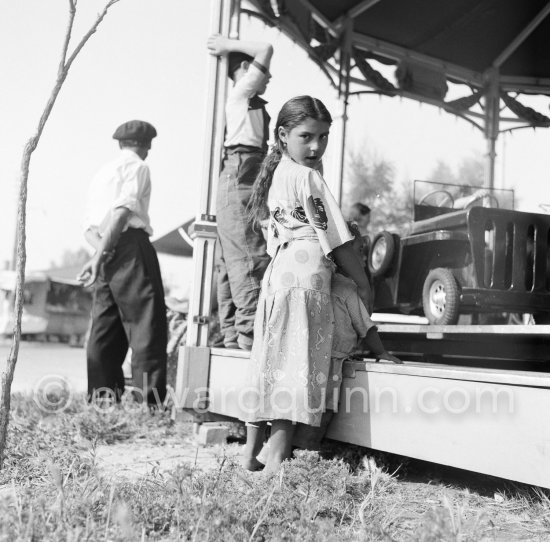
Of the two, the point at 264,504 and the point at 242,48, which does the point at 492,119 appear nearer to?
the point at 242,48

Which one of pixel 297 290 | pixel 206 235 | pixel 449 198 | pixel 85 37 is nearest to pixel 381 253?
pixel 449 198

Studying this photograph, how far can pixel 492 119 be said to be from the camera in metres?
7.51

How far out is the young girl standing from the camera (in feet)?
8.42

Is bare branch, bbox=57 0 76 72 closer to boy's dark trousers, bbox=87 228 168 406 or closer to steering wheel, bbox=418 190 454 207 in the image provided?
boy's dark trousers, bbox=87 228 168 406

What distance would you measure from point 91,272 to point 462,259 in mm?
2228

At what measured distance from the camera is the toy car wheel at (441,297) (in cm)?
396

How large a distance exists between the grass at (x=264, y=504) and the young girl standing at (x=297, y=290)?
0.30 metres

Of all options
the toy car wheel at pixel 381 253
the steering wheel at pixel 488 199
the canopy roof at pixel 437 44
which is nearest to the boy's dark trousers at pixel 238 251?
the toy car wheel at pixel 381 253

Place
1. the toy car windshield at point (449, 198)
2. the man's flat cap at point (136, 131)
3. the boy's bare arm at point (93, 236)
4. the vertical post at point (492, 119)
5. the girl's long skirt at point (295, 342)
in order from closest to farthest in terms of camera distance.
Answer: the girl's long skirt at point (295, 342)
the boy's bare arm at point (93, 236)
the man's flat cap at point (136, 131)
the toy car windshield at point (449, 198)
the vertical post at point (492, 119)

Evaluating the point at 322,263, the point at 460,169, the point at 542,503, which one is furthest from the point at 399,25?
the point at 460,169

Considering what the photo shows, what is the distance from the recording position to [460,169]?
26109 millimetres

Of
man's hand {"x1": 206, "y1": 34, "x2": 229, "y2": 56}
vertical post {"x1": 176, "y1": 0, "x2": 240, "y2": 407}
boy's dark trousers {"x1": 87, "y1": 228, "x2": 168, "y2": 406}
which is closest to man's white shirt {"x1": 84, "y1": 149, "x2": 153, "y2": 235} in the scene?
boy's dark trousers {"x1": 87, "y1": 228, "x2": 168, "y2": 406}

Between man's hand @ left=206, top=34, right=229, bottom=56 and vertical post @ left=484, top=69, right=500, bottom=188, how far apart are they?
4359 mm

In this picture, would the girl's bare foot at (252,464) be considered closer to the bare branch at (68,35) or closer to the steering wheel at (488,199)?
the bare branch at (68,35)
